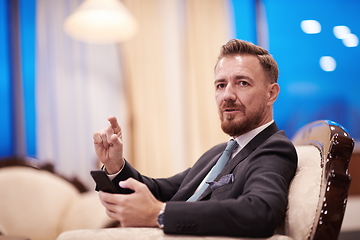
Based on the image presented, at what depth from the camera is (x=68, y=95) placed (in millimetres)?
4043

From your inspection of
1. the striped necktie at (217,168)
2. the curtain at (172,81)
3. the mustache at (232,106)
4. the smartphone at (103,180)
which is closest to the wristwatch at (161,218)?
the smartphone at (103,180)

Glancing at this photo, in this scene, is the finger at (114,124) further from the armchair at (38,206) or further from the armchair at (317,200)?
the armchair at (38,206)

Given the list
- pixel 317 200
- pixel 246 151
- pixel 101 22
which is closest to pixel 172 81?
pixel 101 22

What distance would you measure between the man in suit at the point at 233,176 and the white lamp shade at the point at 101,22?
1.62m

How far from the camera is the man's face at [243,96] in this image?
150 cm

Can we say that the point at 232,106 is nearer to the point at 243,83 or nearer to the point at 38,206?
the point at 243,83

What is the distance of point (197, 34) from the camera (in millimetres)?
4230

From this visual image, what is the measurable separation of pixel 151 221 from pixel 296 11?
4.58m

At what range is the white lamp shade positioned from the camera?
9.44ft

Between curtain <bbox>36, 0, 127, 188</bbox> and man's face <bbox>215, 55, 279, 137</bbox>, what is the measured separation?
8.82 ft

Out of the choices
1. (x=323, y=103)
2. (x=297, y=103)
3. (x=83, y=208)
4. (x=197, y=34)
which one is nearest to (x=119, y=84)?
(x=197, y=34)

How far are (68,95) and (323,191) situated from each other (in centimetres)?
344

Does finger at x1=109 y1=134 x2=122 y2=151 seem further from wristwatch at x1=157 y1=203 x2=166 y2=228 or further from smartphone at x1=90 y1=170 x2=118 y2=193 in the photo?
wristwatch at x1=157 y1=203 x2=166 y2=228

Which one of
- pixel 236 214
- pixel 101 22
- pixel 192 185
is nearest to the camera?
pixel 236 214
